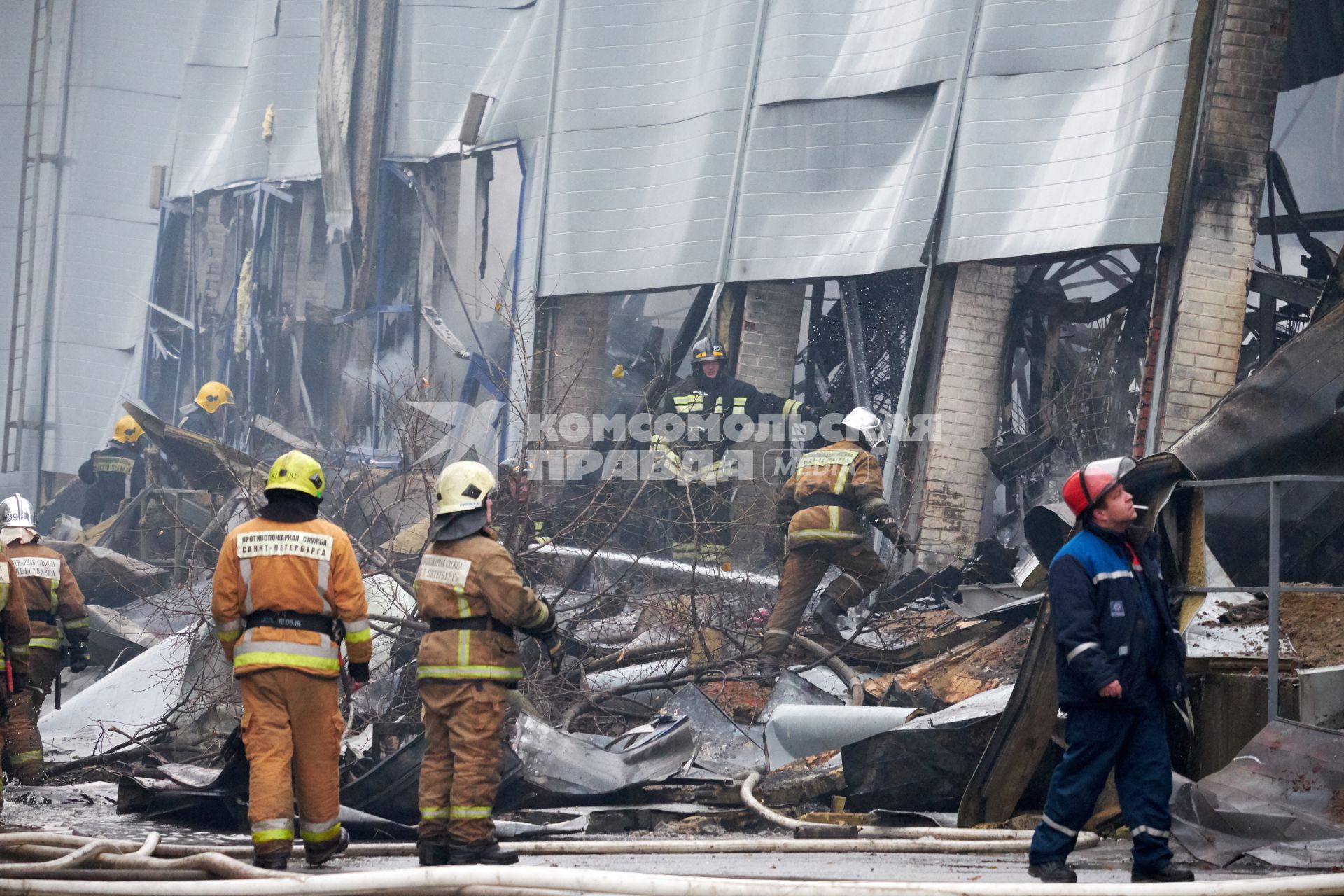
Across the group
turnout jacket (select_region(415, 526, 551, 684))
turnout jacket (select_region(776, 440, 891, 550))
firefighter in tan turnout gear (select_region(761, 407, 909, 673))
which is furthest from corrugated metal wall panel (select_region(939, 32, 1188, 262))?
turnout jacket (select_region(415, 526, 551, 684))

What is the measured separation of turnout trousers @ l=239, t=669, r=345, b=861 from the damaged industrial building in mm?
300

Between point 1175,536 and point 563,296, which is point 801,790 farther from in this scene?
point 563,296

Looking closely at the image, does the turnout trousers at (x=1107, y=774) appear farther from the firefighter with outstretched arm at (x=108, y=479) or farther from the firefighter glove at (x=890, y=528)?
the firefighter with outstretched arm at (x=108, y=479)

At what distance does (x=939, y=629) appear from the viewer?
8641 mm

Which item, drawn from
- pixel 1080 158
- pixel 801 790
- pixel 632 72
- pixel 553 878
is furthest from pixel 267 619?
pixel 632 72

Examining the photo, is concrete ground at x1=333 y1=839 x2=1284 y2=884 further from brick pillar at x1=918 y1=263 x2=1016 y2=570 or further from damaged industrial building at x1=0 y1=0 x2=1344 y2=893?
brick pillar at x1=918 y1=263 x2=1016 y2=570

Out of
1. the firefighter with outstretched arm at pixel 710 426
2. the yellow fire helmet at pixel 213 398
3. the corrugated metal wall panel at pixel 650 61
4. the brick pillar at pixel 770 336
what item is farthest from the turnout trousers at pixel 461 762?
the yellow fire helmet at pixel 213 398

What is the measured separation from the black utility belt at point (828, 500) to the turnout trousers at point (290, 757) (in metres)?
3.98

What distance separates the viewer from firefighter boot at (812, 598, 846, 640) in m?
8.49

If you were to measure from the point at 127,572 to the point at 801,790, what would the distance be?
853 cm

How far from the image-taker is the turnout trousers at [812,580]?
26.8 ft

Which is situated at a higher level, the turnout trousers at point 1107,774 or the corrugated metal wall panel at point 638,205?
the corrugated metal wall panel at point 638,205

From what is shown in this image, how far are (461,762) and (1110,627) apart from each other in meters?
2.17

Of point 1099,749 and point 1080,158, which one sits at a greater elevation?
point 1080,158
